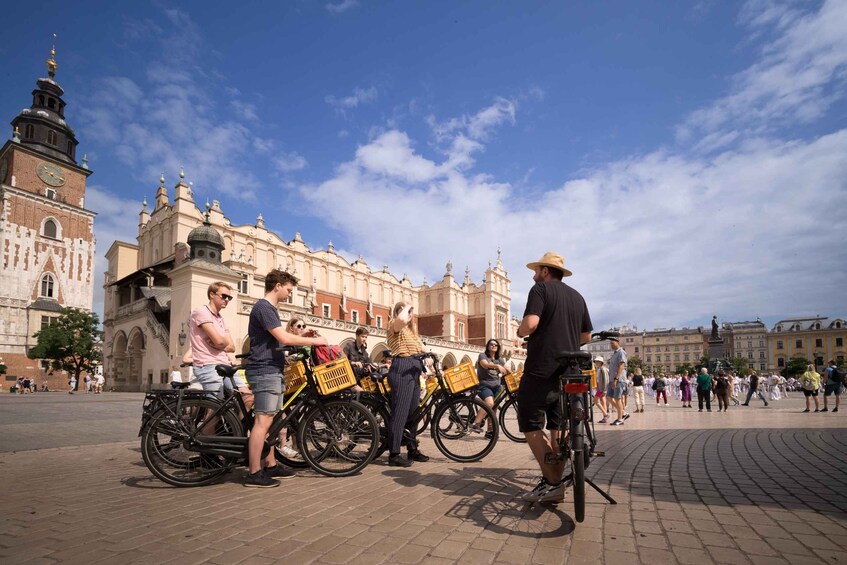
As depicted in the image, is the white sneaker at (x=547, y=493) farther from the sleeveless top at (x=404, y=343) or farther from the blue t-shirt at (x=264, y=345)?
the blue t-shirt at (x=264, y=345)

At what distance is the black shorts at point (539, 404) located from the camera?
10.4ft

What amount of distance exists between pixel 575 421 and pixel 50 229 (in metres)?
49.1

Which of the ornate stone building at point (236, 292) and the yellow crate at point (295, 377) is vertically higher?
the ornate stone building at point (236, 292)

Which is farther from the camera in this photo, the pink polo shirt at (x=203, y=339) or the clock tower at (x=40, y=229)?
the clock tower at (x=40, y=229)

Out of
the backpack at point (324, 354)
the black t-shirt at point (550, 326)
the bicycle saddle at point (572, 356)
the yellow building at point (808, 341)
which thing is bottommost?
the yellow building at point (808, 341)

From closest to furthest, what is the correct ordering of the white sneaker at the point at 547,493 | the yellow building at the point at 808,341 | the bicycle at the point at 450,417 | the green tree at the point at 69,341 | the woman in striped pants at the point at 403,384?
the white sneaker at the point at 547,493 → the woman in striped pants at the point at 403,384 → the bicycle at the point at 450,417 → the green tree at the point at 69,341 → the yellow building at the point at 808,341

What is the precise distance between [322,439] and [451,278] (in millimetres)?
52448

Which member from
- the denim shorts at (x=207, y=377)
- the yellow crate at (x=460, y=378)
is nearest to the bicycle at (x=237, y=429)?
the denim shorts at (x=207, y=377)

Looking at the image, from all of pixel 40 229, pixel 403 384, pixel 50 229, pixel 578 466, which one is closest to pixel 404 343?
pixel 403 384

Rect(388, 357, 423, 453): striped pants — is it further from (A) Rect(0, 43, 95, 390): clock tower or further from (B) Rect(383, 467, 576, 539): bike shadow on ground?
(A) Rect(0, 43, 95, 390): clock tower

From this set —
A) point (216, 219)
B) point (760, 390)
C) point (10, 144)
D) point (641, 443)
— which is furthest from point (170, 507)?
point (10, 144)

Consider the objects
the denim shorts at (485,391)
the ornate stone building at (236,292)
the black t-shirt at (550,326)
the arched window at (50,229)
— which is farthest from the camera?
the arched window at (50,229)

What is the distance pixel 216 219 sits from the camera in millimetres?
33625

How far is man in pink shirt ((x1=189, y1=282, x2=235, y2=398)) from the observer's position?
4.47m
